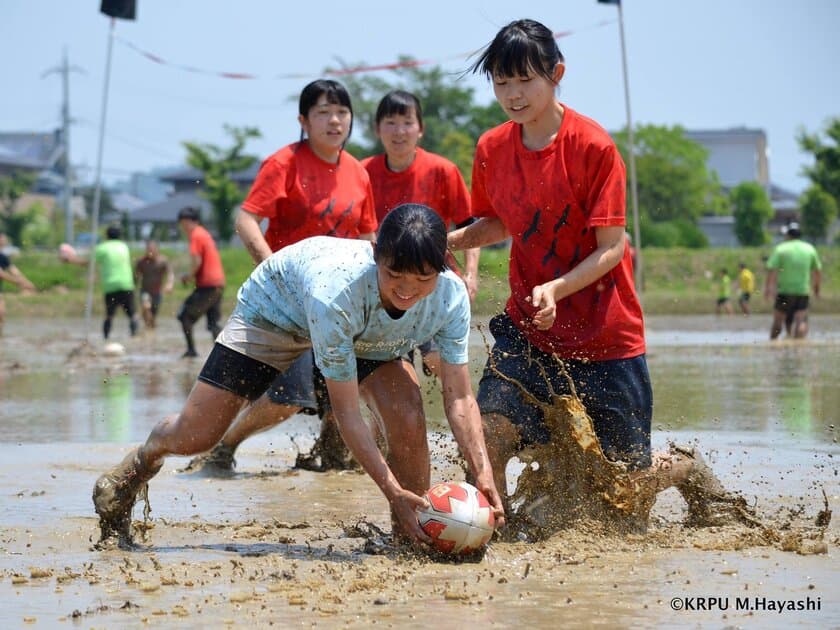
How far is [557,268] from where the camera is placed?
217 inches

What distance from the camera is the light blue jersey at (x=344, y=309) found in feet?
16.1

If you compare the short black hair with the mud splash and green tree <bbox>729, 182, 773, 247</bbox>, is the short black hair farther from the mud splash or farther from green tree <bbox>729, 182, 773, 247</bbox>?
green tree <bbox>729, 182, 773, 247</bbox>

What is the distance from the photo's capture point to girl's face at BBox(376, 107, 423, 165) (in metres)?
8.38

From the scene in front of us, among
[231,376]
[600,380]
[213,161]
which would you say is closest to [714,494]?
[600,380]

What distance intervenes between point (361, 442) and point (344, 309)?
0.50m

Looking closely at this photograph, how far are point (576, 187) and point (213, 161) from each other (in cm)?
5996

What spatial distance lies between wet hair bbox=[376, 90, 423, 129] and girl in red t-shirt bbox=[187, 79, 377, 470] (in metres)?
0.57

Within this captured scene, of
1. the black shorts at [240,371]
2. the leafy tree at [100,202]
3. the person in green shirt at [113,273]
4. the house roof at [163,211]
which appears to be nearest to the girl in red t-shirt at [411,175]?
the black shorts at [240,371]

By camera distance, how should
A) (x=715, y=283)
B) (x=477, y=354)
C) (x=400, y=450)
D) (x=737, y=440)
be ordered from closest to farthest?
(x=400, y=450) → (x=737, y=440) → (x=477, y=354) → (x=715, y=283)

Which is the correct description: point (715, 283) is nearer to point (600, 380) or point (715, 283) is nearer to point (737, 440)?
point (737, 440)

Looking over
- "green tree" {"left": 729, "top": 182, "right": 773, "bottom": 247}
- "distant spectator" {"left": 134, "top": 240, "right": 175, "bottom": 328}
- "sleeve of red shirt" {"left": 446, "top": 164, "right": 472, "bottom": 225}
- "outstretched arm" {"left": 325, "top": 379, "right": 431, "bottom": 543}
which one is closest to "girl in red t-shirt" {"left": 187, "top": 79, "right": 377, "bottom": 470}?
"sleeve of red shirt" {"left": 446, "top": 164, "right": 472, "bottom": 225}

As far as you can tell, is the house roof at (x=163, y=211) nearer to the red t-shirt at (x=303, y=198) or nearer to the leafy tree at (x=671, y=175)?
the leafy tree at (x=671, y=175)

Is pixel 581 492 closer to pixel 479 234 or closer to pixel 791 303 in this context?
pixel 479 234

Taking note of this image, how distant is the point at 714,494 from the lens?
5.93 meters
